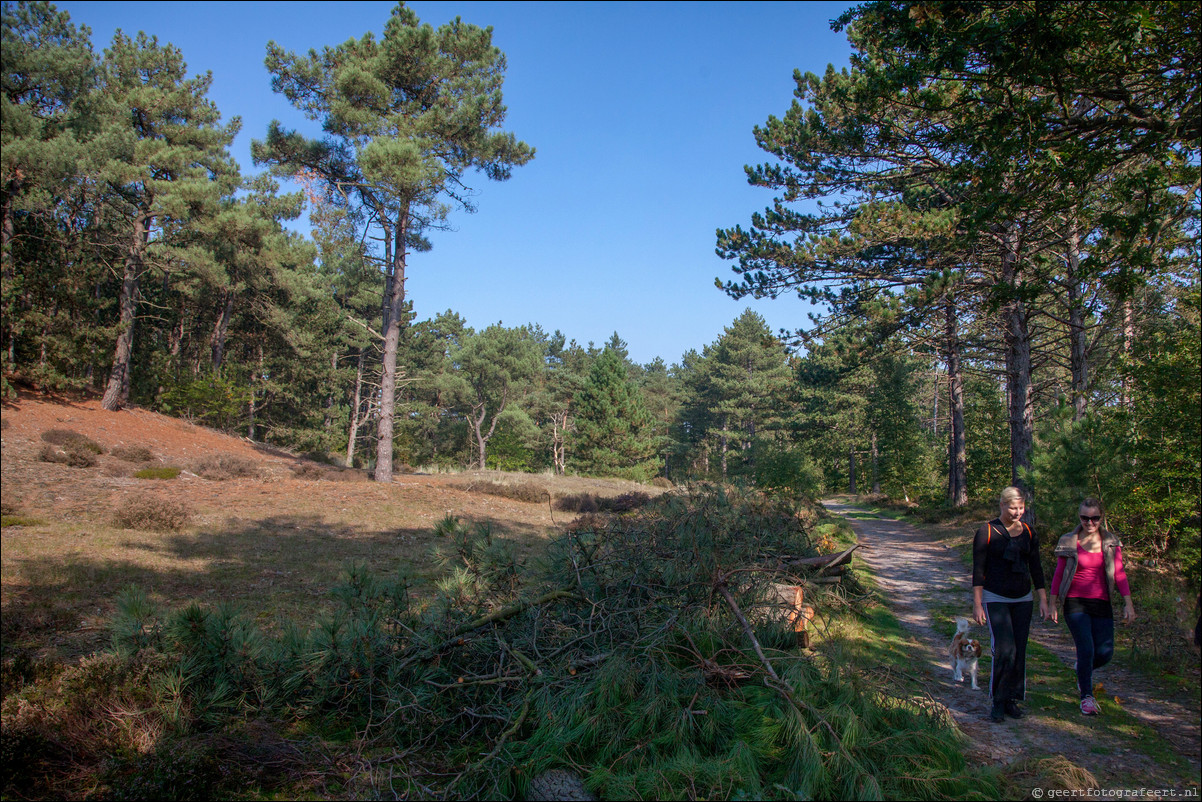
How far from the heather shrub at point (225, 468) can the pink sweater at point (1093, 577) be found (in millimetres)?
17318

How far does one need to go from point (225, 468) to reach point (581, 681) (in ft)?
53.5

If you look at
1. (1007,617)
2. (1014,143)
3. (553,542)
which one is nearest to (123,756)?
(553,542)

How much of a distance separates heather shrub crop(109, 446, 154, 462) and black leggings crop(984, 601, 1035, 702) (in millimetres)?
18740

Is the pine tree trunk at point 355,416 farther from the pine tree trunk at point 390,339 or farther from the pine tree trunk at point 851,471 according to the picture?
the pine tree trunk at point 851,471

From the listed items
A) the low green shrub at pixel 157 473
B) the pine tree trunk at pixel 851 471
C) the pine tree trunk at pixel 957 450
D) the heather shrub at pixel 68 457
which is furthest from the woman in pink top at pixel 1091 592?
the pine tree trunk at pixel 851 471

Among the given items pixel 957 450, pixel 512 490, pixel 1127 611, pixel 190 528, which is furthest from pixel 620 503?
pixel 1127 611

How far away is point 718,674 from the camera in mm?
3834

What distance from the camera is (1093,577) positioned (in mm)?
4492

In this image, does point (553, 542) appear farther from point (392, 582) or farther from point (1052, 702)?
point (1052, 702)

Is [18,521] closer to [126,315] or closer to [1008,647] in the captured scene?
[1008,647]

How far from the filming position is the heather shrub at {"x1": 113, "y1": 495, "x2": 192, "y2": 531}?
9492mm

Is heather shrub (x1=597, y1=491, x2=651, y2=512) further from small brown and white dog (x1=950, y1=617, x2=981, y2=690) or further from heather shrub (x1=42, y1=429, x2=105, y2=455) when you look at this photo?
heather shrub (x1=42, y1=429, x2=105, y2=455)

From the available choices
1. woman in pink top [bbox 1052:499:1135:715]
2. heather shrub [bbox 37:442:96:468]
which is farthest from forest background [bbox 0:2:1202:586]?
heather shrub [bbox 37:442:96:468]

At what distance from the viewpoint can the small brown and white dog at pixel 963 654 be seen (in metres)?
5.16
